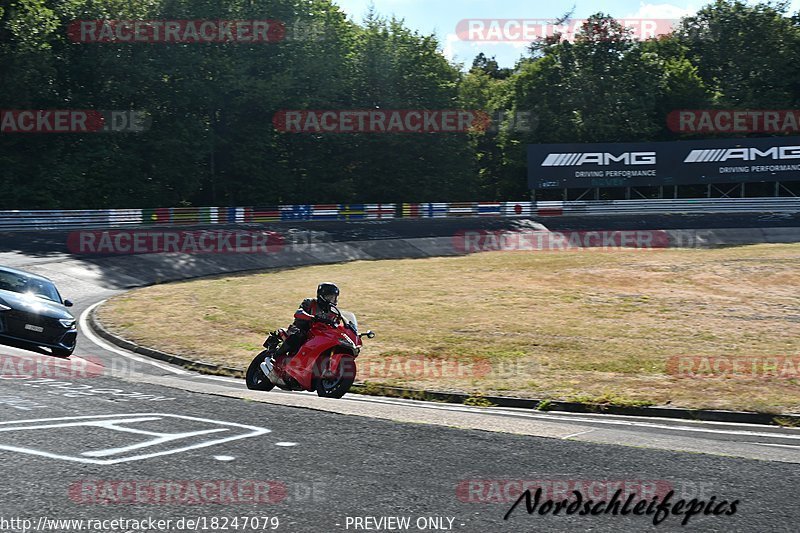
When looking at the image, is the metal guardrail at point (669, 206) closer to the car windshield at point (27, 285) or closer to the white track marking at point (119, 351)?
the white track marking at point (119, 351)

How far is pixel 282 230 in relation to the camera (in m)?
48.8

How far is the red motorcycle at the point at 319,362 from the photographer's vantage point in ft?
39.9

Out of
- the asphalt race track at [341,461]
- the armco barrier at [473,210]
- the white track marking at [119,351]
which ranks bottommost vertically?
the white track marking at [119,351]

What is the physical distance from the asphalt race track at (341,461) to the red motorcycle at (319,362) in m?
0.63

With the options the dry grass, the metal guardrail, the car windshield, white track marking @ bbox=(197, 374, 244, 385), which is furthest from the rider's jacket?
the metal guardrail

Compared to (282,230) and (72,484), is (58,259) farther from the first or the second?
(72,484)

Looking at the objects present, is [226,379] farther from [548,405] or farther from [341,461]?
[341,461]

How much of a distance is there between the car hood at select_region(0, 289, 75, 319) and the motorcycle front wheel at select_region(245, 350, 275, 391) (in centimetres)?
576

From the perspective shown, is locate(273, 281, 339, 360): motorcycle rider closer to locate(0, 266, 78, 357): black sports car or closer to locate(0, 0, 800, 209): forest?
locate(0, 266, 78, 357): black sports car

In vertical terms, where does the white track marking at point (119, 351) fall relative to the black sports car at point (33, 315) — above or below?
below

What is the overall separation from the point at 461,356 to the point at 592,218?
37.7 metres

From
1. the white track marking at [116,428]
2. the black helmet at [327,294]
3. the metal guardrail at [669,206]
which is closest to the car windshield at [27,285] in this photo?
the white track marking at [116,428]

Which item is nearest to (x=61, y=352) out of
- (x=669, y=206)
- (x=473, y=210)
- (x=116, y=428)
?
(x=116, y=428)

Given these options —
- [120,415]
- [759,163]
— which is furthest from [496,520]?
[759,163]
